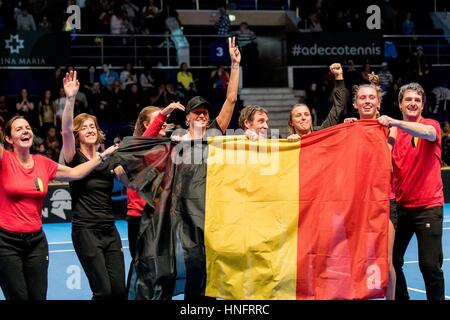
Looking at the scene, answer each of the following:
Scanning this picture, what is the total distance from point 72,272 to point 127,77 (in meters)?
9.47

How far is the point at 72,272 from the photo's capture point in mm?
9969

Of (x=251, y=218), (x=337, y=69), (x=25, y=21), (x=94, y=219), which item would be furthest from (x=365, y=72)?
(x=94, y=219)

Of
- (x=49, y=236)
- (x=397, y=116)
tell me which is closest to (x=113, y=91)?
(x=49, y=236)

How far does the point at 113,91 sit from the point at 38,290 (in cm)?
1262

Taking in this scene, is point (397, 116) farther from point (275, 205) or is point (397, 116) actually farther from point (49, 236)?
point (275, 205)

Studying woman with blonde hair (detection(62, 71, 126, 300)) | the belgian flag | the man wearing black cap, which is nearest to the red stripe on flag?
the belgian flag

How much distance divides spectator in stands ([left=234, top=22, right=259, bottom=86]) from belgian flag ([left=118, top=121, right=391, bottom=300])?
15389 millimetres

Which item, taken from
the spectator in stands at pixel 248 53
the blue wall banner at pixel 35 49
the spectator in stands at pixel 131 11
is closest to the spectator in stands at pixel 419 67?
the spectator in stands at pixel 248 53

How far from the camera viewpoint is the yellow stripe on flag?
20.1ft

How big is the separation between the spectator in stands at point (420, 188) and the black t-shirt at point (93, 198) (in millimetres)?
2399

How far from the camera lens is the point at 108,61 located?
20.8 m

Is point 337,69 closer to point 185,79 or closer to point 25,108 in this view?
point 25,108

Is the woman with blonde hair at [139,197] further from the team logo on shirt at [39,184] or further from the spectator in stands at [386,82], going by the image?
the spectator in stands at [386,82]

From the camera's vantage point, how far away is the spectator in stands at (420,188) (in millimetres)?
6500
